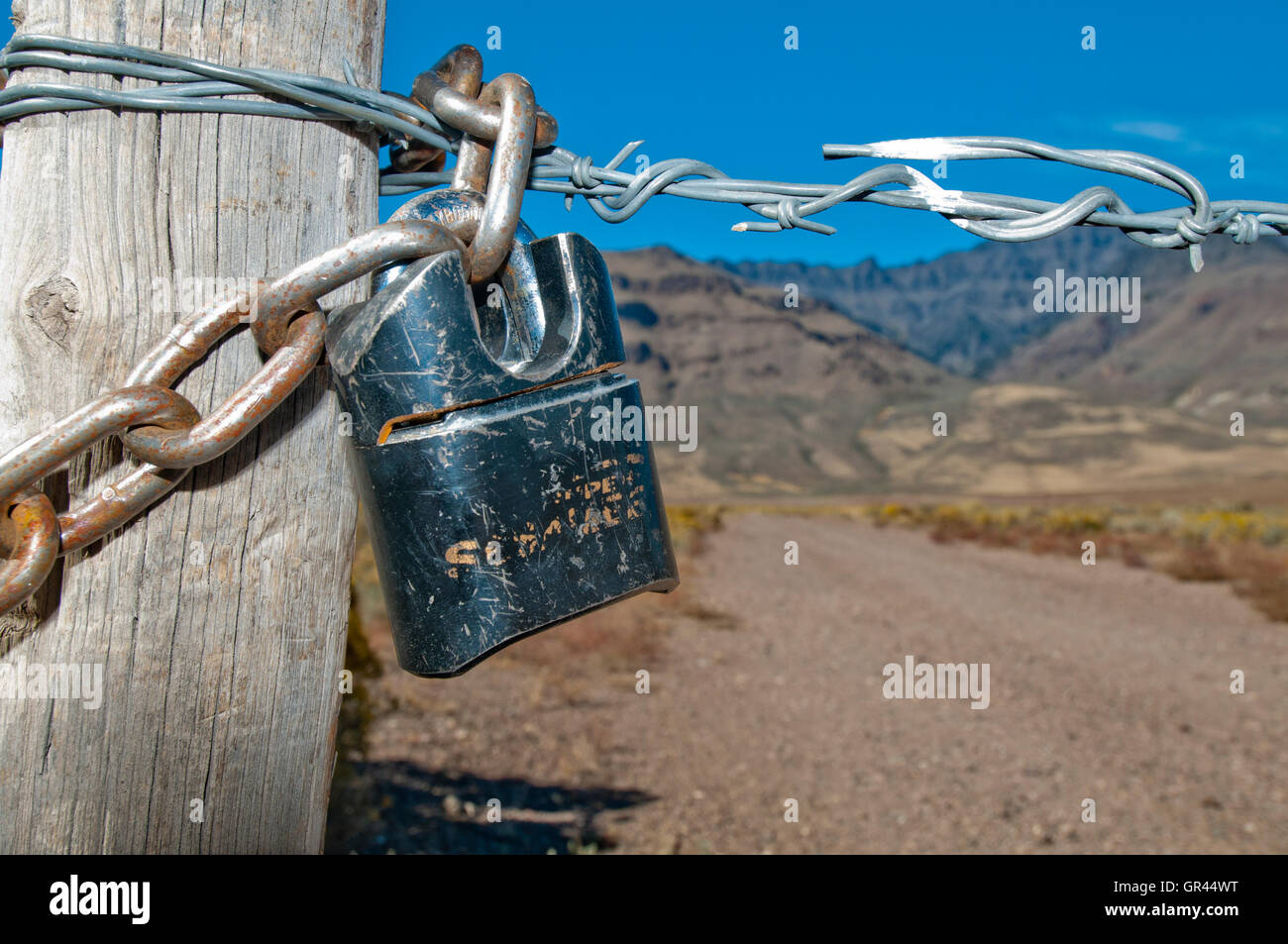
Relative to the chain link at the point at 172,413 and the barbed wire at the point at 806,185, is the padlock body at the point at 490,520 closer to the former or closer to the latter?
the chain link at the point at 172,413

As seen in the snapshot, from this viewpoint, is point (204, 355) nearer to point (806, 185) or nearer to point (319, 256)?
point (319, 256)

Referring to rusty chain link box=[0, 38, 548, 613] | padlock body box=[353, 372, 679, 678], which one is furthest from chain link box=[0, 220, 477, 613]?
padlock body box=[353, 372, 679, 678]

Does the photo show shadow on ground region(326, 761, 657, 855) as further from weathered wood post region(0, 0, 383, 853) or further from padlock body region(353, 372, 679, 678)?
padlock body region(353, 372, 679, 678)

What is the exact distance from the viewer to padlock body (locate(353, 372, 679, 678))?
111 centimetres

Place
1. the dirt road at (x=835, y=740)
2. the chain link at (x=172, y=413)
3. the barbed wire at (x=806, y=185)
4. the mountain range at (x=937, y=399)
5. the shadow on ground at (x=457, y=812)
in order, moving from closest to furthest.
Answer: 1. the chain link at (x=172, y=413)
2. the barbed wire at (x=806, y=185)
3. the shadow on ground at (x=457, y=812)
4. the dirt road at (x=835, y=740)
5. the mountain range at (x=937, y=399)

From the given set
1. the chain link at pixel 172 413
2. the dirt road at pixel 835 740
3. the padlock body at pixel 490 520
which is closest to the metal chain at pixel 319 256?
the chain link at pixel 172 413

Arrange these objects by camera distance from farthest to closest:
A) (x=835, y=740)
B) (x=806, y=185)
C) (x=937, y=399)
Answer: (x=937, y=399) < (x=835, y=740) < (x=806, y=185)

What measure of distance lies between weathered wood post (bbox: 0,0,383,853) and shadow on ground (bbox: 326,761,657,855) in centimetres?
449

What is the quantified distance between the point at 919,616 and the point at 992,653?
254 centimetres

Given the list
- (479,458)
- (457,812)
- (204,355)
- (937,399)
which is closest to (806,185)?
(479,458)

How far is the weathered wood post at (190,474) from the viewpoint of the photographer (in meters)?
1.12

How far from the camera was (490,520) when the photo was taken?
3.70 ft

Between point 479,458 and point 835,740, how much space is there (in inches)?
294

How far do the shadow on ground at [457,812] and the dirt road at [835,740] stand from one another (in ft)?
0.07
